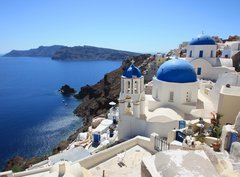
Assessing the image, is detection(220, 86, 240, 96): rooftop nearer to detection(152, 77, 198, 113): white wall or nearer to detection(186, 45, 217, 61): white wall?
detection(152, 77, 198, 113): white wall

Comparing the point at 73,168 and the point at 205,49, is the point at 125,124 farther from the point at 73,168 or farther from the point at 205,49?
the point at 205,49

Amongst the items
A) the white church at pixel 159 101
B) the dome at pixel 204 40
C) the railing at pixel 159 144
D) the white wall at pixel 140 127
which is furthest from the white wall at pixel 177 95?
the dome at pixel 204 40

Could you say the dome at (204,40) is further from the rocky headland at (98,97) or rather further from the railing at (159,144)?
the rocky headland at (98,97)

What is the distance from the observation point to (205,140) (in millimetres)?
8273

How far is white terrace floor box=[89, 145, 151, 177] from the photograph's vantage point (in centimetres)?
746

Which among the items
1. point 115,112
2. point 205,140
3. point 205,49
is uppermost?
point 205,49

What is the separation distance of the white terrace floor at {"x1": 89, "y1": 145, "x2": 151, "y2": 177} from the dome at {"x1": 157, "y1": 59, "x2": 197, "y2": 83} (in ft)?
23.5

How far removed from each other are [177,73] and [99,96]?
3968 cm

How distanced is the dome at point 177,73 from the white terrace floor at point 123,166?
23.5ft

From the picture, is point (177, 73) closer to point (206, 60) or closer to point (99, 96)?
point (206, 60)

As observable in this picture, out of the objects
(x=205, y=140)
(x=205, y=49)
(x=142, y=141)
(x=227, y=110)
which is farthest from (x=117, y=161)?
(x=205, y=49)

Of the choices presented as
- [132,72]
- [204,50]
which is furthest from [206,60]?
[132,72]

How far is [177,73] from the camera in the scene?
14695 millimetres

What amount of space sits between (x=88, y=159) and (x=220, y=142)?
5183mm
